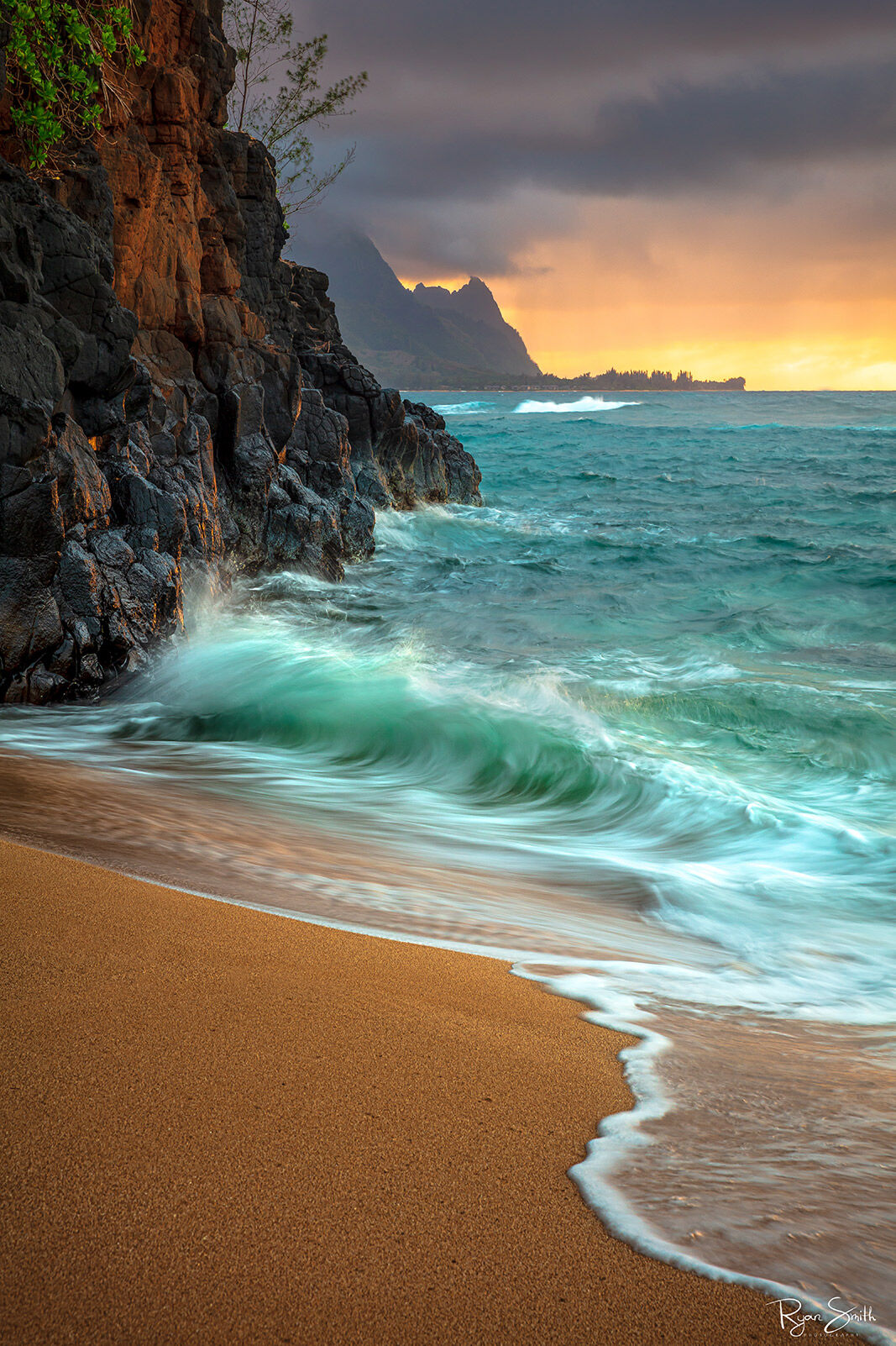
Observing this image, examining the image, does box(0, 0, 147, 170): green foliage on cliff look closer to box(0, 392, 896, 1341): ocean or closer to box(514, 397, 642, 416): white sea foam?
box(0, 392, 896, 1341): ocean

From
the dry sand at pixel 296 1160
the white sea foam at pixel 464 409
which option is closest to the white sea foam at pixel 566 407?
the white sea foam at pixel 464 409

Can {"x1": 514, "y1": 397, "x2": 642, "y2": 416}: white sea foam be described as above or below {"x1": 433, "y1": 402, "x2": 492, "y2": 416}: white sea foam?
above

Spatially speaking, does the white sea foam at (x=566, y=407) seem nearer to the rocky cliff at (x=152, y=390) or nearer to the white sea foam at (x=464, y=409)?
the white sea foam at (x=464, y=409)

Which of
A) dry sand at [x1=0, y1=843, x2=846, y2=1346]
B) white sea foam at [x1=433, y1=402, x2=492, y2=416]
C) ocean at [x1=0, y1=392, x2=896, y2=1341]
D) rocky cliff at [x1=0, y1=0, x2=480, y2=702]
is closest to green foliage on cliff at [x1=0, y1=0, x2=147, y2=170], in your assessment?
rocky cliff at [x1=0, y1=0, x2=480, y2=702]

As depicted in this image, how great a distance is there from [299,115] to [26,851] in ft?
89.7

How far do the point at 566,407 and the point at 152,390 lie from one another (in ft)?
399

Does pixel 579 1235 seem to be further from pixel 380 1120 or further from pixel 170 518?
pixel 170 518

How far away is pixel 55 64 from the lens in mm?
9484

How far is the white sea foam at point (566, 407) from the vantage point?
380 ft

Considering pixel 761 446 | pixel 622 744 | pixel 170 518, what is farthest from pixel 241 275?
pixel 761 446

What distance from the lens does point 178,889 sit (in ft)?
10.6
